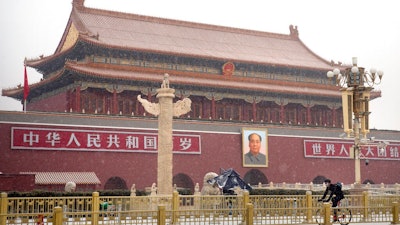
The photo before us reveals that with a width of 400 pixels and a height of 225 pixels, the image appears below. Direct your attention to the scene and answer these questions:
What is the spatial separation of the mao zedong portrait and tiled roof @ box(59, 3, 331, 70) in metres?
6.29

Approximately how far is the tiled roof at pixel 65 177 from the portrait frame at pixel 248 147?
27.5 feet

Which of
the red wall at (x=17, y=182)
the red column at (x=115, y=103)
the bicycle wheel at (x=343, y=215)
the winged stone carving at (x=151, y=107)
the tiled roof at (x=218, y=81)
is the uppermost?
the tiled roof at (x=218, y=81)

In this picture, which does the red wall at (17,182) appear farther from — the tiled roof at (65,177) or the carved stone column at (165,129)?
the carved stone column at (165,129)

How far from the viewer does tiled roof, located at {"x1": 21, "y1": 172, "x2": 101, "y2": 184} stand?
88.8 ft

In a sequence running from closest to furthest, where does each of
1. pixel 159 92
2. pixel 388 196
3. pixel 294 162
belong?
pixel 388 196, pixel 159 92, pixel 294 162

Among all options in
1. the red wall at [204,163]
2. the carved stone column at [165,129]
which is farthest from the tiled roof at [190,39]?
the carved stone column at [165,129]

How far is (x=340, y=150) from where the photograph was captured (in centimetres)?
3644

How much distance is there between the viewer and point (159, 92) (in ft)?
70.1

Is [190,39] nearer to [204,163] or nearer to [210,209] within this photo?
[204,163]

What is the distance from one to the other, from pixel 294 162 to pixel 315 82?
859 centimetres

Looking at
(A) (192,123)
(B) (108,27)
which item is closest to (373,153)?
(A) (192,123)

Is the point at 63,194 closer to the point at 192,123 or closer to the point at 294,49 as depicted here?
the point at 192,123

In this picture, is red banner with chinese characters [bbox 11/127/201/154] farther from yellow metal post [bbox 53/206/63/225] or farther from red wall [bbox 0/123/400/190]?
yellow metal post [bbox 53/206/63/225]

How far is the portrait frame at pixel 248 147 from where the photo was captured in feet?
108
